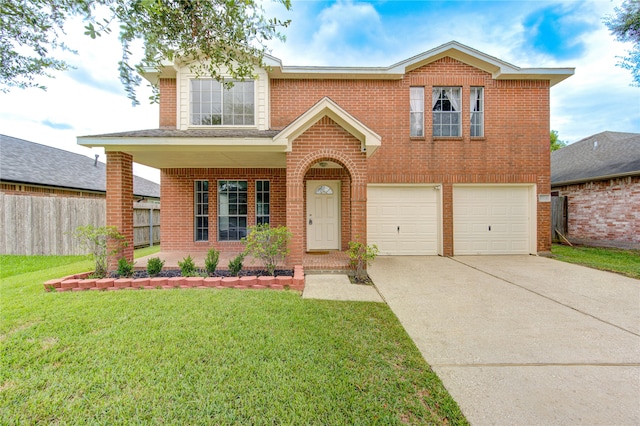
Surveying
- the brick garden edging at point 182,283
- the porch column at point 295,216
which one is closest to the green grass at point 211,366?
the brick garden edging at point 182,283

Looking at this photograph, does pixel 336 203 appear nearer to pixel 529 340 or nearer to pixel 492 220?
pixel 492 220

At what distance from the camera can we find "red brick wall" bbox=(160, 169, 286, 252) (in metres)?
8.47

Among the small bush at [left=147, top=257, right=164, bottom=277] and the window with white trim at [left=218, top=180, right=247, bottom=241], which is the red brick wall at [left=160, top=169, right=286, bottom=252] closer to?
the window with white trim at [left=218, top=180, right=247, bottom=241]

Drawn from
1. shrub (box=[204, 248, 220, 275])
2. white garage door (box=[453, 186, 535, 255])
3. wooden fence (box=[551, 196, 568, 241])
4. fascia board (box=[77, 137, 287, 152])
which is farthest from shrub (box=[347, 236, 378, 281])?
wooden fence (box=[551, 196, 568, 241])

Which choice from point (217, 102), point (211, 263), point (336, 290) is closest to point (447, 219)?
point (336, 290)

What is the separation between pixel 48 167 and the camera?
1203 centimetres

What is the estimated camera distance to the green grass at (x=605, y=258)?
22.0 feet

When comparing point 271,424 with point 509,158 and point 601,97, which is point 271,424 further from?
point 601,97

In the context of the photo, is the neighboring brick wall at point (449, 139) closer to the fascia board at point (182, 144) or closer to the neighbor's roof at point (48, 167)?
the fascia board at point (182, 144)

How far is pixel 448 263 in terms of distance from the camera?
7.54 meters

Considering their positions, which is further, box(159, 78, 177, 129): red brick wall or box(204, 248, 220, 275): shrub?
box(159, 78, 177, 129): red brick wall

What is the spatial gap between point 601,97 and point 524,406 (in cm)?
2466

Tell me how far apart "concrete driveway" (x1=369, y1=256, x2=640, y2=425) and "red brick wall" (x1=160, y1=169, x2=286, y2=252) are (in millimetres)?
4286

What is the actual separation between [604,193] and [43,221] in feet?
66.4
